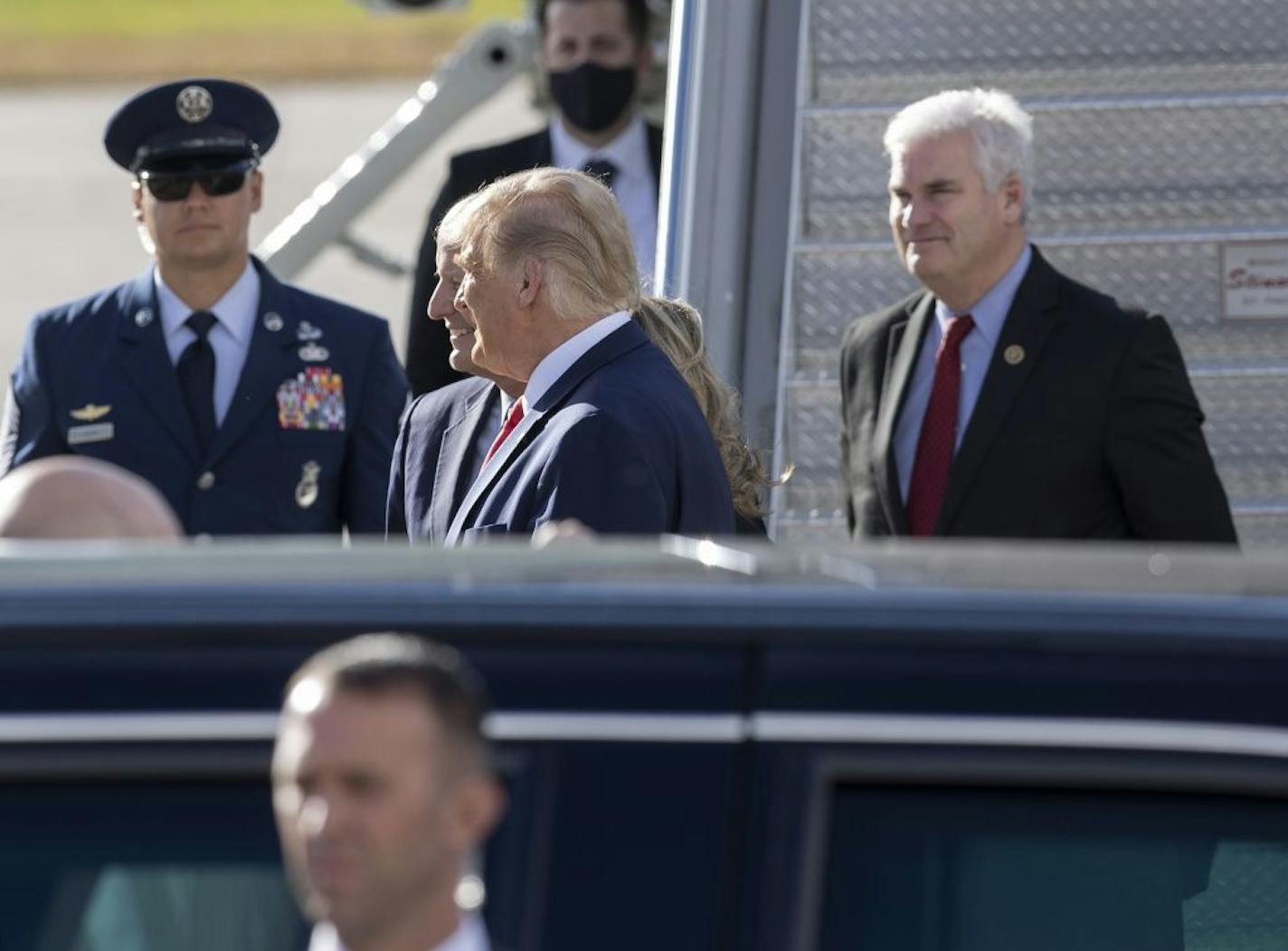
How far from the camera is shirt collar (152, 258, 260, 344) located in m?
5.47

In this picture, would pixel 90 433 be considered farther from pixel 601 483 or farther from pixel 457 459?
pixel 601 483

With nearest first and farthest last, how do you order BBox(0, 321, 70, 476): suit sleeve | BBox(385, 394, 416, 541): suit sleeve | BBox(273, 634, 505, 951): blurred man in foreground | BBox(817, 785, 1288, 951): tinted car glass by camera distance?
BBox(273, 634, 505, 951): blurred man in foreground < BBox(817, 785, 1288, 951): tinted car glass < BBox(385, 394, 416, 541): suit sleeve < BBox(0, 321, 70, 476): suit sleeve

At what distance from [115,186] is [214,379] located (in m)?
20.3

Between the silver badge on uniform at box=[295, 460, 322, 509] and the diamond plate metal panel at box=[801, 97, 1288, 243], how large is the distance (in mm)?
1228

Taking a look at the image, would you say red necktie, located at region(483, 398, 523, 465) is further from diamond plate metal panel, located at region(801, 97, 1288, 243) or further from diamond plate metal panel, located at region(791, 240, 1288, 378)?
diamond plate metal panel, located at region(801, 97, 1288, 243)

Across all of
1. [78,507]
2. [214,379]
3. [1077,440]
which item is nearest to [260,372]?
[214,379]

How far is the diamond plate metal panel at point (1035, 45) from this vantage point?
228 inches

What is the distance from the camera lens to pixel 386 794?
1800 mm

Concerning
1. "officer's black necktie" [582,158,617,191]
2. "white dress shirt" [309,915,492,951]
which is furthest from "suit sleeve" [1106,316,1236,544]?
"white dress shirt" [309,915,492,951]

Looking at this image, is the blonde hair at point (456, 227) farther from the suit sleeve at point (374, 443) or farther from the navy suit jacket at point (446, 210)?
the navy suit jacket at point (446, 210)

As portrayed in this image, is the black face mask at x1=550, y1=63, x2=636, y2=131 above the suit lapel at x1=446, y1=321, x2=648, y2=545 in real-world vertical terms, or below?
above

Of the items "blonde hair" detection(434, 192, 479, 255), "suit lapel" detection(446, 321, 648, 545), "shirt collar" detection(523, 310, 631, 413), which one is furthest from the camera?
"blonde hair" detection(434, 192, 479, 255)

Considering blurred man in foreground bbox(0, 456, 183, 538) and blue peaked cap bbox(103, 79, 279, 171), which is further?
blue peaked cap bbox(103, 79, 279, 171)

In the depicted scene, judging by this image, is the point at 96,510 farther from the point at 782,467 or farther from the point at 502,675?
the point at 782,467
